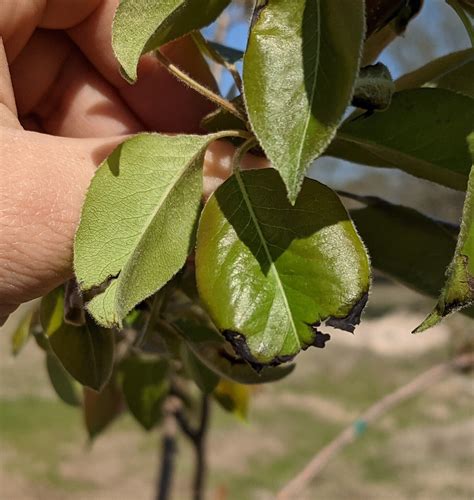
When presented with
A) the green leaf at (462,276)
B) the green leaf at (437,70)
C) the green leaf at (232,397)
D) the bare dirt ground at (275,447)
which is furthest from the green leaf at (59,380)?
the bare dirt ground at (275,447)

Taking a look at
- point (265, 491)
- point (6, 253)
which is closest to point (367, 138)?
point (6, 253)

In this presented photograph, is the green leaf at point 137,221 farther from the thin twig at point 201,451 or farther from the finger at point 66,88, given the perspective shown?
the thin twig at point 201,451

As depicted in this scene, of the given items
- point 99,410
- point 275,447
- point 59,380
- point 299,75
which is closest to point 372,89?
point 299,75

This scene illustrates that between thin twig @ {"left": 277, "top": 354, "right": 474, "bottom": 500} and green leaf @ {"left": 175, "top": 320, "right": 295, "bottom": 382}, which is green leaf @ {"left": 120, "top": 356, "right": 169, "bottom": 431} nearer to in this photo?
thin twig @ {"left": 277, "top": 354, "right": 474, "bottom": 500}

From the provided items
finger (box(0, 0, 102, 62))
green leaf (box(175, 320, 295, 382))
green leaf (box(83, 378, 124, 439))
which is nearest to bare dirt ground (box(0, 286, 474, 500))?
green leaf (box(83, 378, 124, 439))

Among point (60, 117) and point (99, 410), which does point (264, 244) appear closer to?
point (60, 117)
